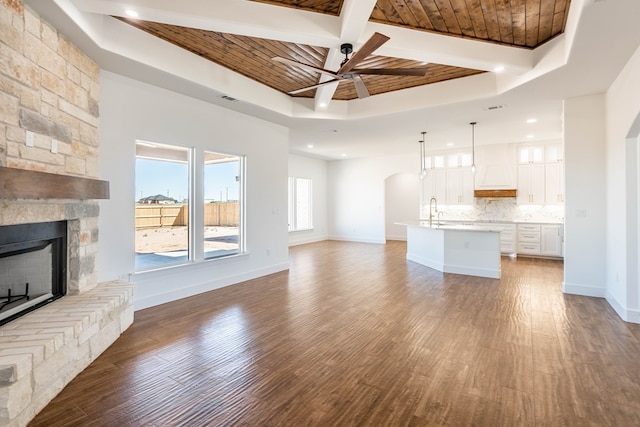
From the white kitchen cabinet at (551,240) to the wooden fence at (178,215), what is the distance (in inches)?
286

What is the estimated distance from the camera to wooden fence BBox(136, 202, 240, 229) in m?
4.20

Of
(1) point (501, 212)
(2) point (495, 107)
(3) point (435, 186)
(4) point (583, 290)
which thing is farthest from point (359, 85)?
(1) point (501, 212)

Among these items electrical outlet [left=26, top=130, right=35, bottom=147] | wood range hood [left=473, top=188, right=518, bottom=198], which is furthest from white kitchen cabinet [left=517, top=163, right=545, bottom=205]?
electrical outlet [left=26, top=130, right=35, bottom=147]

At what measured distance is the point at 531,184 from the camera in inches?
314

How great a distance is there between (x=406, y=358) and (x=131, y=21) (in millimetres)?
4384

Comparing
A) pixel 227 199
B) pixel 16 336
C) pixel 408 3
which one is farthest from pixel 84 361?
pixel 408 3

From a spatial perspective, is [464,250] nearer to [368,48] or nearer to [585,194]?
[585,194]

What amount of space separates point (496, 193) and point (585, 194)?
12.7 ft

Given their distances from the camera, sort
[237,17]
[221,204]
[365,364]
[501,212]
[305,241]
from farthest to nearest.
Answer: [305,241], [501,212], [221,204], [237,17], [365,364]

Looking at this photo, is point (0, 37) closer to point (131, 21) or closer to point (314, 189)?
point (131, 21)

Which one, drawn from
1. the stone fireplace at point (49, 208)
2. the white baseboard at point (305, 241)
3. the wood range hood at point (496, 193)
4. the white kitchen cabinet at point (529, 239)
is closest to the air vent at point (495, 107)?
the wood range hood at point (496, 193)

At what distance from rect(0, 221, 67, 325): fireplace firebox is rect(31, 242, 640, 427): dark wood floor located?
2.55 feet

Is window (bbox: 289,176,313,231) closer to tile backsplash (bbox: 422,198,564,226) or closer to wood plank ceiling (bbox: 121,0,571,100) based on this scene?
tile backsplash (bbox: 422,198,564,226)

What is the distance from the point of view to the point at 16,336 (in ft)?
7.12
